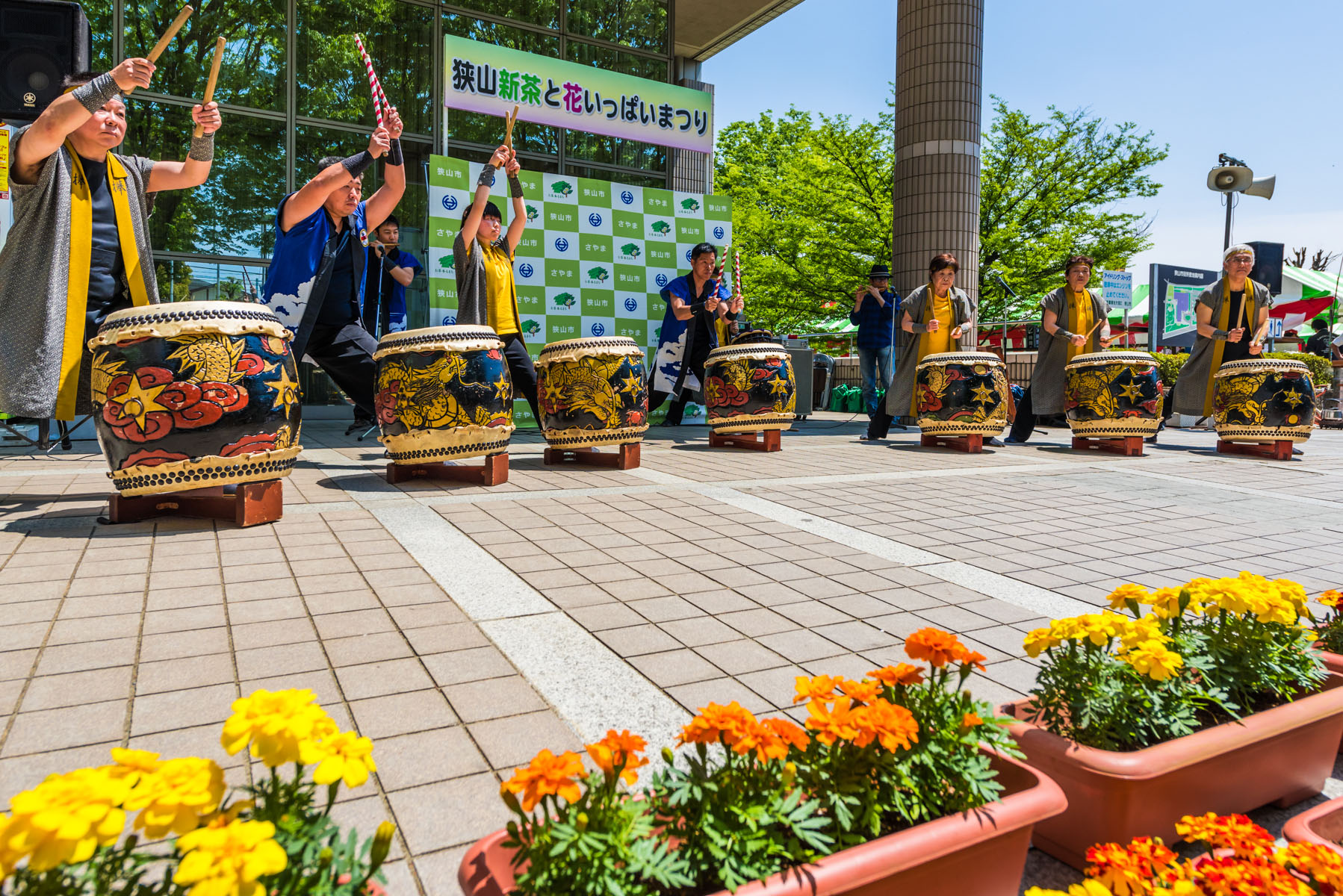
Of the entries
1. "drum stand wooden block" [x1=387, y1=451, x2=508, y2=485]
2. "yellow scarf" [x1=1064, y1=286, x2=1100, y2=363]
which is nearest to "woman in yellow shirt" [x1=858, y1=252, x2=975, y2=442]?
"yellow scarf" [x1=1064, y1=286, x2=1100, y2=363]

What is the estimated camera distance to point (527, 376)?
6.19 meters

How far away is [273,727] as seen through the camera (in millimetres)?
897

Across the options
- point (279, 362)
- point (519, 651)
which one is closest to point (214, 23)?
point (279, 362)

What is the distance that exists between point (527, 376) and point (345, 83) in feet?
21.0

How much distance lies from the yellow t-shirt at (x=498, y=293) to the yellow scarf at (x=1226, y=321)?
22.5ft

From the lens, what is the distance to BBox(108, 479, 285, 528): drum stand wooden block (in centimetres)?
370

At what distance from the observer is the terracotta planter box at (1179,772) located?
135 centimetres

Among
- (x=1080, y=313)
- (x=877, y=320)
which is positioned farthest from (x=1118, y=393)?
(x=877, y=320)

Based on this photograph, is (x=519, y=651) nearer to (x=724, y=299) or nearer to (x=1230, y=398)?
(x=724, y=299)

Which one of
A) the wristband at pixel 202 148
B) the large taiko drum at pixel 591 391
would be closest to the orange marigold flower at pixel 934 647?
the wristband at pixel 202 148

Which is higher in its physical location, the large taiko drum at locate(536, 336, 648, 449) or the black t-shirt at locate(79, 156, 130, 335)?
the black t-shirt at locate(79, 156, 130, 335)

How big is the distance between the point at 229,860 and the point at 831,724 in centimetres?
75

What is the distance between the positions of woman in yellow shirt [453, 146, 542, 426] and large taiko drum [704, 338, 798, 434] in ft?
6.04

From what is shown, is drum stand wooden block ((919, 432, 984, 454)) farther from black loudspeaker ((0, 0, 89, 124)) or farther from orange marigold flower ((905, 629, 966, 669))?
black loudspeaker ((0, 0, 89, 124))
